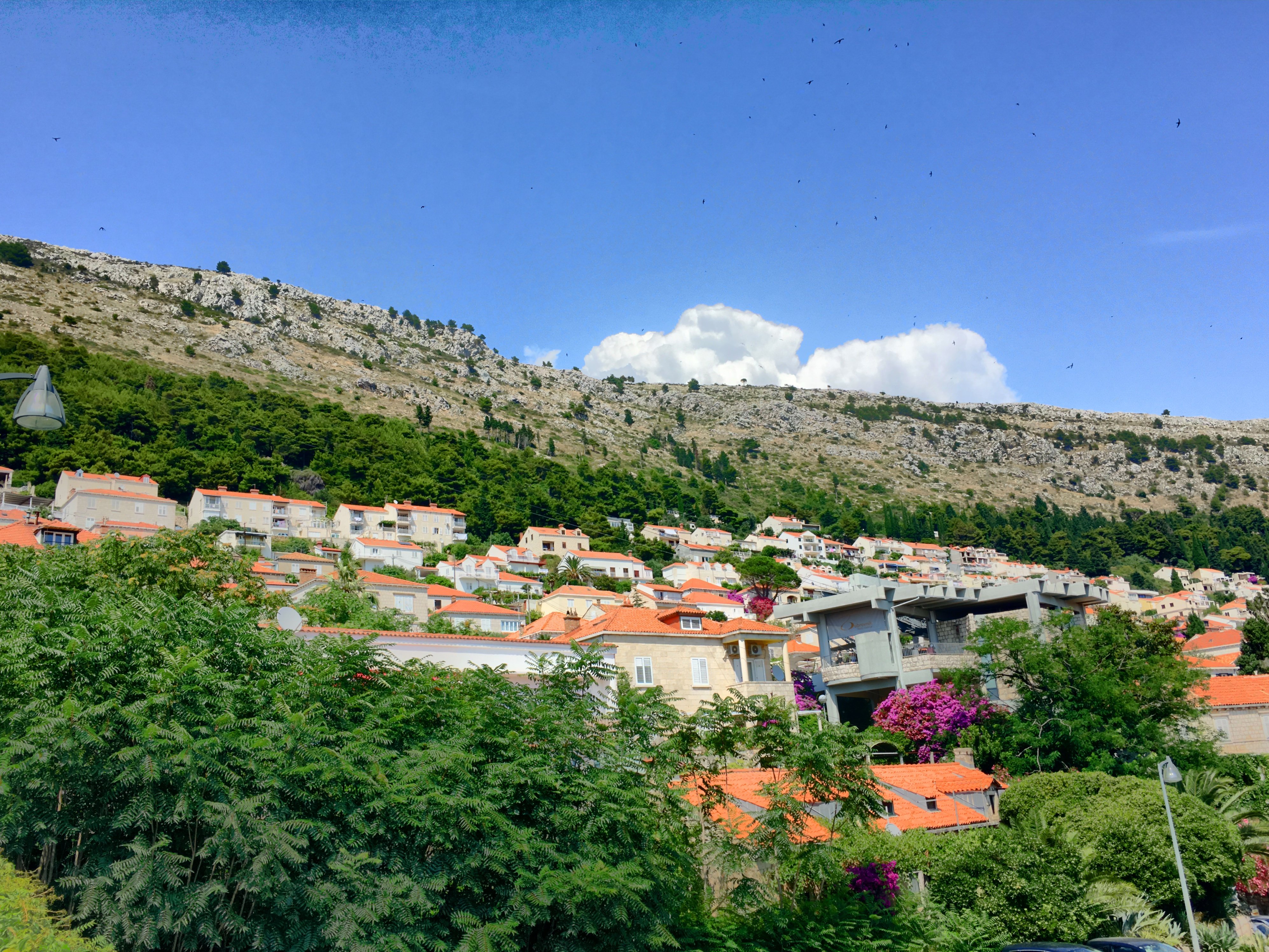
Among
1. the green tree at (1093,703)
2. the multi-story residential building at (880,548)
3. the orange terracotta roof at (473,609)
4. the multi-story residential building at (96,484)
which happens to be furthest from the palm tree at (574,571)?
the multi-story residential building at (880,548)

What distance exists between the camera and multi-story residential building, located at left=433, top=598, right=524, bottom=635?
206ft

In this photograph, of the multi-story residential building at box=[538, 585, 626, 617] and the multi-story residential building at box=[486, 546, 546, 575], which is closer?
the multi-story residential building at box=[538, 585, 626, 617]

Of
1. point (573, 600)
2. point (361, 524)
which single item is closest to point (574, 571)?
point (573, 600)

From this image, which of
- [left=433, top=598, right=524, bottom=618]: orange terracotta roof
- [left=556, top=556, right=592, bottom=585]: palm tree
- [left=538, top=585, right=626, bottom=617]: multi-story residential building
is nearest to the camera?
[left=433, top=598, right=524, bottom=618]: orange terracotta roof

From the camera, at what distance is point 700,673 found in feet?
114

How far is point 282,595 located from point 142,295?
547ft

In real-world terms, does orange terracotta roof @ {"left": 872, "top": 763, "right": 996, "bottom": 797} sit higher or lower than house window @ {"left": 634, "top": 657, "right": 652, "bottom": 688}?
lower

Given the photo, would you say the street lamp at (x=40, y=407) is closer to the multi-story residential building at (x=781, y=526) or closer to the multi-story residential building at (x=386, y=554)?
the multi-story residential building at (x=386, y=554)

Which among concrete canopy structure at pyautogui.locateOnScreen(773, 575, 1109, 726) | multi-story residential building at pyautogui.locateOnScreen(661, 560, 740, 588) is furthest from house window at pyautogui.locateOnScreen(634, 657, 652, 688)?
multi-story residential building at pyautogui.locateOnScreen(661, 560, 740, 588)

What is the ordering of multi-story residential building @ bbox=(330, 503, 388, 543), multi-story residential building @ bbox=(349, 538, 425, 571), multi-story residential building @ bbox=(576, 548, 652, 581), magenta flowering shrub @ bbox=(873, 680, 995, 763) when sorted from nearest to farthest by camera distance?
1. magenta flowering shrub @ bbox=(873, 680, 995, 763)
2. multi-story residential building @ bbox=(349, 538, 425, 571)
3. multi-story residential building @ bbox=(330, 503, 388, 543)
4. multi-story residential building @ bbox=(576, 548, 652, 581)

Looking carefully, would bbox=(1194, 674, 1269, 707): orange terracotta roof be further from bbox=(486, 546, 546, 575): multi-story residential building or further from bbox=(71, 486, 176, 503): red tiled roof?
bbox=(71, 486, 176, 503): red tiled roof

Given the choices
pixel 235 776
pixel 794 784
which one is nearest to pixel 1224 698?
pixel 794 784

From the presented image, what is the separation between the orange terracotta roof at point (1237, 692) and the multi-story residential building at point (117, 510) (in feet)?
241

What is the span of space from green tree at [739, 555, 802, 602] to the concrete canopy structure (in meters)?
51.8
